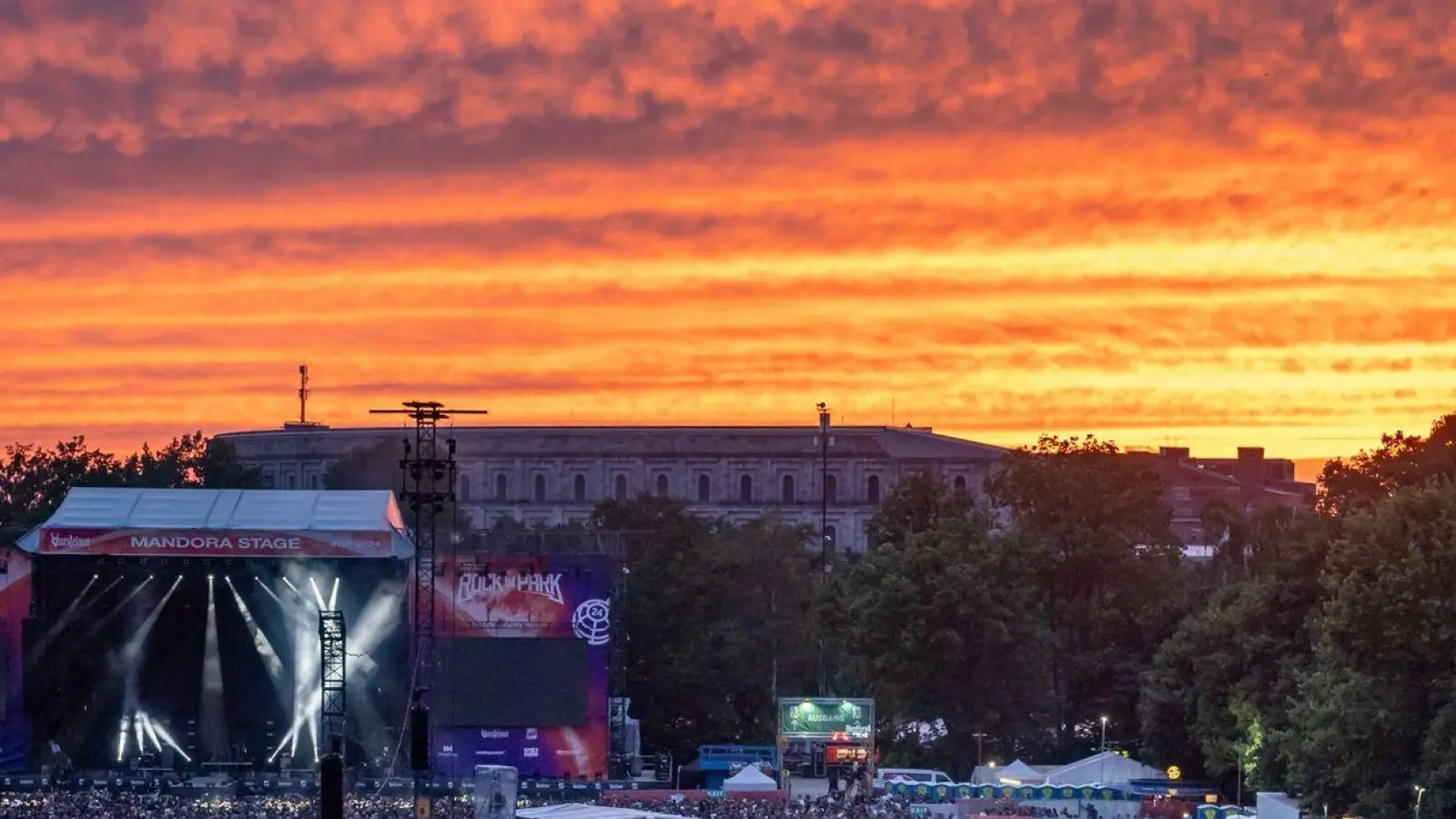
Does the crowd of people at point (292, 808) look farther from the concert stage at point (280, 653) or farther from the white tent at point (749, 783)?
the concert stage at point (280, 653)

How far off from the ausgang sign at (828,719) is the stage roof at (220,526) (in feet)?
36.6

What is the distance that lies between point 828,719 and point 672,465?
87232 millimetres

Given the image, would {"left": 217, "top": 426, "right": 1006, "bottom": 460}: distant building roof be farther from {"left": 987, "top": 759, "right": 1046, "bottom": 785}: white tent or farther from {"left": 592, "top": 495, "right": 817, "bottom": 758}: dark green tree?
{"left": 987, "top": 759, "right": 1046, "bottom": 785}: white tent

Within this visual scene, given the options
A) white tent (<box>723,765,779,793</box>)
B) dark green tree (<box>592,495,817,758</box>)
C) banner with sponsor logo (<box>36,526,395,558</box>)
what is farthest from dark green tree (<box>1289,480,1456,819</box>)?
banner with sponsor logo (<box>36,526,395,558</box>)

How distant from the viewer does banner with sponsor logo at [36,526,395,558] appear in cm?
6003

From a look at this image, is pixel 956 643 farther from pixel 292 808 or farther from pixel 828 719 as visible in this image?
pixel 292 808

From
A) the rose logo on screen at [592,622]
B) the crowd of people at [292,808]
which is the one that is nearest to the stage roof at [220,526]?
the rose logo on screen at [592,622]

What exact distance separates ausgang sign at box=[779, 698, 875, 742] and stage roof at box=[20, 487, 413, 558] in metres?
11.1

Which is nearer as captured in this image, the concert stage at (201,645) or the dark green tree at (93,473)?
the concert stage at (201,645)

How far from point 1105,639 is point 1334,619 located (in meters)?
25.6

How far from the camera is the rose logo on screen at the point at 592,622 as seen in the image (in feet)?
204

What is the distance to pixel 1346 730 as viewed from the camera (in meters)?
46.2

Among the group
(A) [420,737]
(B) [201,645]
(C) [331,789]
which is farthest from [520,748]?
(C) [331,789]

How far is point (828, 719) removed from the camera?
6362 cm
